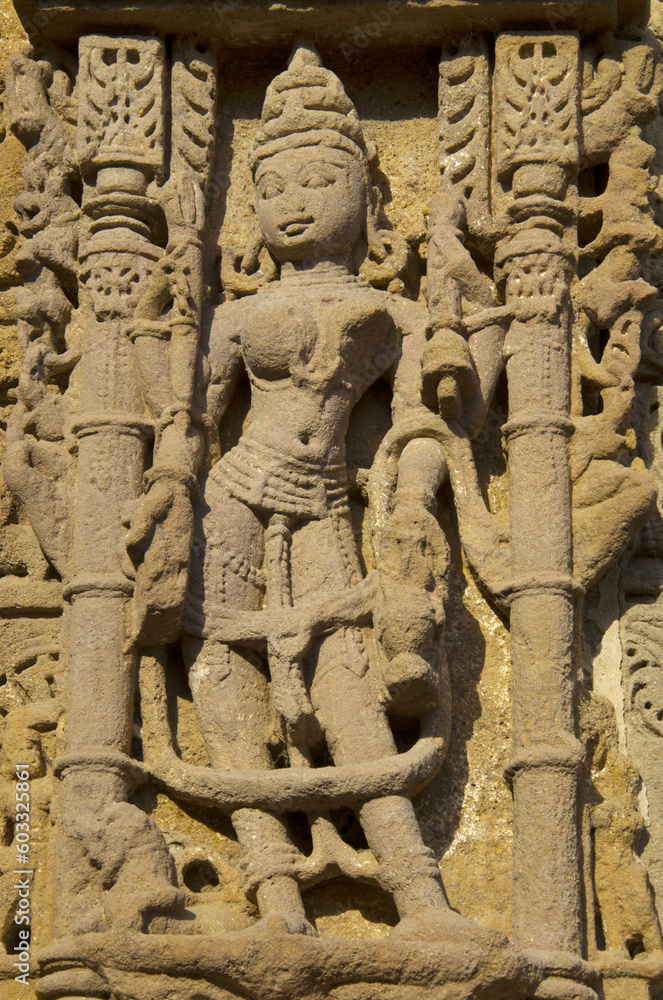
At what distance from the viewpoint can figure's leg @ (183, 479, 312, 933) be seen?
5762 mm

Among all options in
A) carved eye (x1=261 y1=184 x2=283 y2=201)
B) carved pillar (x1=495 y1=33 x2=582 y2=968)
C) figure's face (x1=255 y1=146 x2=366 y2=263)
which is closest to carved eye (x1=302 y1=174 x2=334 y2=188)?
figure's face (x1=255 y1=146 x2=366 y2=263)

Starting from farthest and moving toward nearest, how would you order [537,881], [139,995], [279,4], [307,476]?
[279,4]
[307,476]
[537,881]
[139,995]

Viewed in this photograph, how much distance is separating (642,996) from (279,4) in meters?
4.32

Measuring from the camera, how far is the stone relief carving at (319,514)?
578cm

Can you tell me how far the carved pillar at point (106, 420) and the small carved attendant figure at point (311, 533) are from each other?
269mm

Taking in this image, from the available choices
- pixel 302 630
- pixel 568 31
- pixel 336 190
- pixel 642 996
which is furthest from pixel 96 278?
pixel 642 996

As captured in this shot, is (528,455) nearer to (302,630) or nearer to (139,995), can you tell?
(302,630)

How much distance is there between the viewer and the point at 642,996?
5.82 m

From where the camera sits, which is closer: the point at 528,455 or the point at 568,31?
the point at 528,455

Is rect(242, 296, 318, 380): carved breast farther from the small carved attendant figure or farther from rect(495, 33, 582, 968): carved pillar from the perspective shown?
rect(495, 33, 582, 968): carved pillar

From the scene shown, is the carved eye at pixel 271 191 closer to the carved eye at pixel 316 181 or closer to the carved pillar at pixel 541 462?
the carved eye at pixel 316 181

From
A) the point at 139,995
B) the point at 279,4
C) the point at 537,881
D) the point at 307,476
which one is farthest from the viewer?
the point at 279,4

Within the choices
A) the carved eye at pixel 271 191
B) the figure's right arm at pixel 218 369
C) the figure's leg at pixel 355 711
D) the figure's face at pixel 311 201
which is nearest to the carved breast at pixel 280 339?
the figure's right arm at pixel 218 369

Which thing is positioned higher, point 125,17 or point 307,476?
point 125,17
